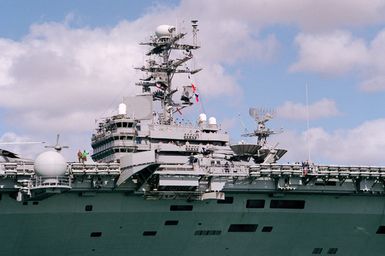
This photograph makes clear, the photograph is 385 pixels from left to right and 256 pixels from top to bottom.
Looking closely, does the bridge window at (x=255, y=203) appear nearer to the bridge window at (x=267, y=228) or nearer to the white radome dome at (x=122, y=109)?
the bridge window at (x=267, y=228)

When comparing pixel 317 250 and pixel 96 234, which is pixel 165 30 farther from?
pixel 317 250

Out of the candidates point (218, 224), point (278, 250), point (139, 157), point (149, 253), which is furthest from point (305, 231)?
point (139, 157)

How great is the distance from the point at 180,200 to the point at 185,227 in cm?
123

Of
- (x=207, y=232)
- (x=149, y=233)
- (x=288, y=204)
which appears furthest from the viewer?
(x=288, y=204)

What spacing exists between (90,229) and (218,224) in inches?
201

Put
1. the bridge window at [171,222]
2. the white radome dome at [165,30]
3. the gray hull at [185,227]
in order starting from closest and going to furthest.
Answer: the gray hull at [185,227]
the bridge window at [171,222]
the white radome dome at [165,30]

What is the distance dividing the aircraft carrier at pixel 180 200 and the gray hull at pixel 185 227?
41 mm

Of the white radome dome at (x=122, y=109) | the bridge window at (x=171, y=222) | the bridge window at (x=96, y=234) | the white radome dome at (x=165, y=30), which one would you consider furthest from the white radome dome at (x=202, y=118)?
the bridge window at (x=96, y=234)

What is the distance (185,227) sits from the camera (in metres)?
27.0

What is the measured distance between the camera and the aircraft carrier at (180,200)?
24.7 metres

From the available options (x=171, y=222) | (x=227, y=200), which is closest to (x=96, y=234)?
(x=171, y=222)

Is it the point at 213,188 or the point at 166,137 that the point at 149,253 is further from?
the point at 166,137

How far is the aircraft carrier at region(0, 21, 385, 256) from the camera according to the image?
2467cm

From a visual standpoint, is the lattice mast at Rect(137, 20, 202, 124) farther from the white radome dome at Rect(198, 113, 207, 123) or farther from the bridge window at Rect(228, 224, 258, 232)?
the bridge window at Rect(228, 224, 258, 232)
